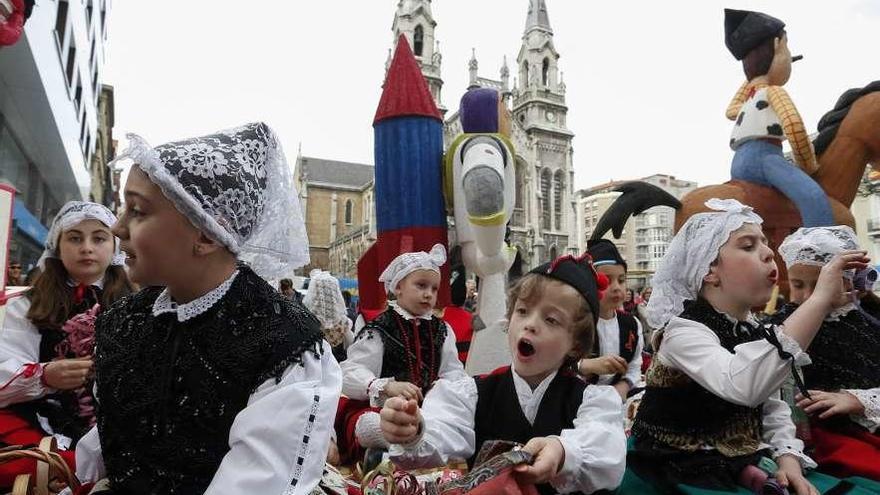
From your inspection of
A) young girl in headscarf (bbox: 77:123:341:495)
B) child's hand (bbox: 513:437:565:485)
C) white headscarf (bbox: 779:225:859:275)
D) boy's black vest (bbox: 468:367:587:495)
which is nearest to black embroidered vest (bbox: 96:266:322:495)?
young girl in headscarf (bbox: 77:123:341:495)

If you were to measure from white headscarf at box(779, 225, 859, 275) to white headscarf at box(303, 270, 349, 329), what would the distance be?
3.63 meters

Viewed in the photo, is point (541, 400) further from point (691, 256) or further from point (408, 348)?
point (408, 348)

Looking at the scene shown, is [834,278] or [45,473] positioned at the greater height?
[834,278]

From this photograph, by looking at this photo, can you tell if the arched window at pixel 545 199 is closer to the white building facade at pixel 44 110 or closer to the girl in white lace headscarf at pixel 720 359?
the white building facade at pixel 44 110

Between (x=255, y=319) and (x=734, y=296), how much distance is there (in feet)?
5.78

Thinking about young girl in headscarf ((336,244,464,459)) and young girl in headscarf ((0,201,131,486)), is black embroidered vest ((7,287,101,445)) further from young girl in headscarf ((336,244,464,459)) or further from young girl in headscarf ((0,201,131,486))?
young girl in headscarf ((336,244,464,459))

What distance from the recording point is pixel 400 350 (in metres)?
3.26

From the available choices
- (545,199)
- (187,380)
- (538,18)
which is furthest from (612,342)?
(538,18)

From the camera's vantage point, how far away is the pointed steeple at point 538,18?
129ft

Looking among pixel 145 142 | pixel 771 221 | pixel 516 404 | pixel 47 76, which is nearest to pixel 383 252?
pixel 516 404

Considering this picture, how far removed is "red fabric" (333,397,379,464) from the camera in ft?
9.27

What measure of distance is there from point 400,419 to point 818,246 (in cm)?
239

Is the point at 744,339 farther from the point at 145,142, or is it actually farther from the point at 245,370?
the point at 145,142

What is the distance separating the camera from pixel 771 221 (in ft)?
17.4
